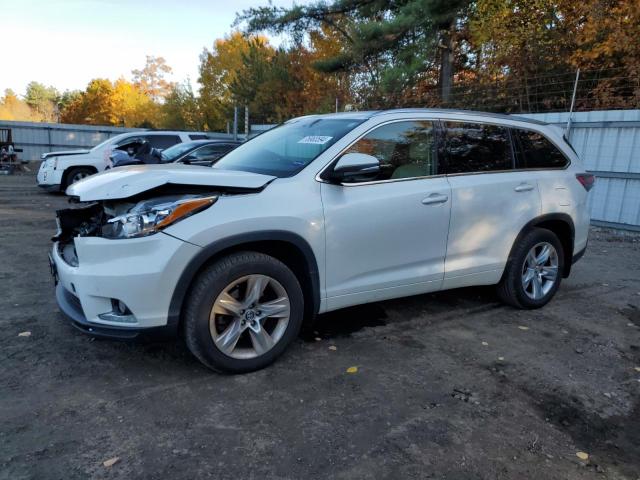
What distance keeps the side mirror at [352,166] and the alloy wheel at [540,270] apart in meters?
2.08

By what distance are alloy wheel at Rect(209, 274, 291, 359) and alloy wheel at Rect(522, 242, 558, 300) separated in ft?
8.37

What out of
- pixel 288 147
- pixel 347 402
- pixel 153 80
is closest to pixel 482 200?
pixel 288 147

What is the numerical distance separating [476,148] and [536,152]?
2.53 feet

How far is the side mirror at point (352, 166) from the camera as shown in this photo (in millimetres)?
3363

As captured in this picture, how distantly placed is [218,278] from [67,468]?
124cm

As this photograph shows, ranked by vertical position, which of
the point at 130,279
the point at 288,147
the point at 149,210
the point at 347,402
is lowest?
the point at 347,402

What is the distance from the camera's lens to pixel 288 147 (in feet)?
12.7

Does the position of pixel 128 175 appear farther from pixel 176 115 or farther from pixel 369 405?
pixel 176 115

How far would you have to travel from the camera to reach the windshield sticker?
3.63 metres

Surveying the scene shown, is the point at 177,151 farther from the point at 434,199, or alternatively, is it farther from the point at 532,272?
the point at 532,272

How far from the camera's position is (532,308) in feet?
15.6

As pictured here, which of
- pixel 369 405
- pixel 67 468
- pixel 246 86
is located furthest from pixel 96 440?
pixel 246 86

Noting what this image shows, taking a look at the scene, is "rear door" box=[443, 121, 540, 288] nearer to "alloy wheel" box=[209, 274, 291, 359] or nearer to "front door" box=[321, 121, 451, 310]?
"front door" box=[321, 121, 451, 310]

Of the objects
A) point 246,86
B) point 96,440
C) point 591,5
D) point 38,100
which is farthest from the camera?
point 38,100
